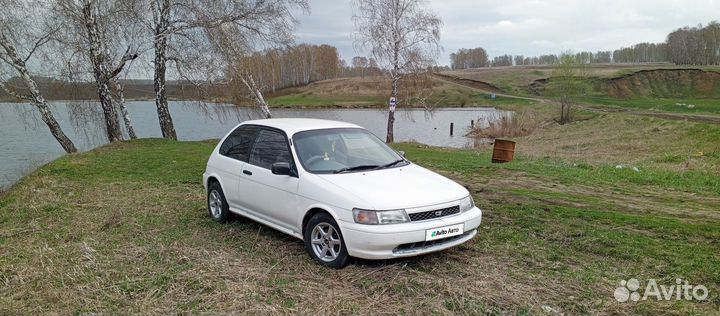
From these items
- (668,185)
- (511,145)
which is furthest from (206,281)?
(511,145)

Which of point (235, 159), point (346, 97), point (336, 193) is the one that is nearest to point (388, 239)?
point (336, 193)

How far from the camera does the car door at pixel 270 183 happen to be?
5.63 m

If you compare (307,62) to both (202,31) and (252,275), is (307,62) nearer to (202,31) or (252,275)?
(202,31)

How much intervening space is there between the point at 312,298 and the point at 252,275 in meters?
0.83

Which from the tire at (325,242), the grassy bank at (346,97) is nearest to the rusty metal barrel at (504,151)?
the tire at (325,242)

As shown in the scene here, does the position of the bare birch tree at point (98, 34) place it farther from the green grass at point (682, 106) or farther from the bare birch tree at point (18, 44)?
the green grass at point (682, 106)

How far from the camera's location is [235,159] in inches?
263

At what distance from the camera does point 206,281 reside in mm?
4633

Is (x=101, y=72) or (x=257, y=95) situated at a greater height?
(x=101, y=72)

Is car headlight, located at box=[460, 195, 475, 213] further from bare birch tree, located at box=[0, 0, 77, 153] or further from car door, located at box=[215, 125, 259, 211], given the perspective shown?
bare birch tree, located at box=[0, 0, 77, 153]

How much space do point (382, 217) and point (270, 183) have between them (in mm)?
1730

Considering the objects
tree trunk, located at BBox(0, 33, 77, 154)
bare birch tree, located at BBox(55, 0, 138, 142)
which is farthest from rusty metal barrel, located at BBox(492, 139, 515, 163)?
tree trunk, located at BBox(0, 33, 77, 154)

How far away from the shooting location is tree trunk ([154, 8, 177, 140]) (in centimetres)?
1739

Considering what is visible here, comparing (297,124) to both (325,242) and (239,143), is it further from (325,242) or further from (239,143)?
(325,242)
